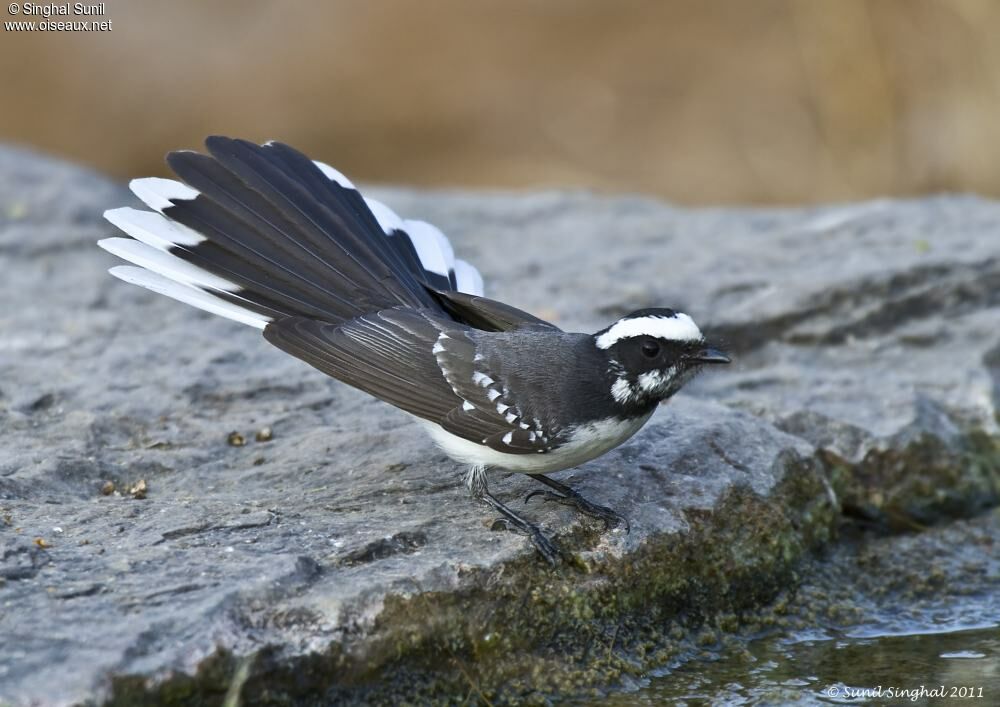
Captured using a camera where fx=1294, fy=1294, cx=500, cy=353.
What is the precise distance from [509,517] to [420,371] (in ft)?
2.29

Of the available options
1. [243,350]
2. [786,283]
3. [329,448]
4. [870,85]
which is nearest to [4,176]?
[243,350]

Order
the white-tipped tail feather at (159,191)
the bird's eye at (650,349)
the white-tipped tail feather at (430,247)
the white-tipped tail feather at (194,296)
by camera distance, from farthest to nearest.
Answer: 1. the white-tipped tail feather at (430,247)
2. the white-tipped tail feather at (159,191)
3. the white-tipped tail feather at (194,296)
4. the bird's eye at (650,349)

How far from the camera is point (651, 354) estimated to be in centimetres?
499

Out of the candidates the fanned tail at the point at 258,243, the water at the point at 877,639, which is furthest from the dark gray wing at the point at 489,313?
the water at the point at 877,639

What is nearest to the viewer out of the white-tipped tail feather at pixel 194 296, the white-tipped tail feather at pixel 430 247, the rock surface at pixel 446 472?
the rock surface at pixel 446 472

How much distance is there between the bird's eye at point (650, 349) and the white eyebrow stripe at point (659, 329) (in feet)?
0.12

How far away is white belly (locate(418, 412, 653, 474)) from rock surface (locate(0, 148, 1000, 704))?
0.20 meters

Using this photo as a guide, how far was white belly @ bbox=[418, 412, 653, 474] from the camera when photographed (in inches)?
191

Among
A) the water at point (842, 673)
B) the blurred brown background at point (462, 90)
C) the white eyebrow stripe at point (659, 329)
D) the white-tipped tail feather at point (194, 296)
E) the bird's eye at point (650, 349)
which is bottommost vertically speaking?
the water at point (842, 673)

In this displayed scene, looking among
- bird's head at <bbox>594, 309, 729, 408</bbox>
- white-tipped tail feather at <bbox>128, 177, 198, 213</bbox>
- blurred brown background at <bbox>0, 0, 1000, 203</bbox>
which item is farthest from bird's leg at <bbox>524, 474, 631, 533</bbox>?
blurred brown background at <bbox>0, 0, 1000, 203</bbox>

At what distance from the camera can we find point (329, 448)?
5617mm

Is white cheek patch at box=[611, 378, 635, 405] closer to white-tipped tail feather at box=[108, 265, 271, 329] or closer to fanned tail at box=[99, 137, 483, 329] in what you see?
fanned tail at box=[99, 137, 483, 329]

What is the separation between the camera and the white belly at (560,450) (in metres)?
4.86

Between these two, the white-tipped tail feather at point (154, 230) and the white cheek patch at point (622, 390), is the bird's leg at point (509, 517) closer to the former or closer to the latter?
the white cheek patch at point (622, 390)
